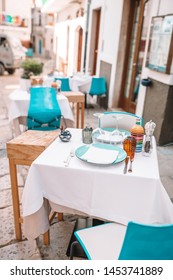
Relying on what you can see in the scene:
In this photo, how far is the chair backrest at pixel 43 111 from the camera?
9.47ft

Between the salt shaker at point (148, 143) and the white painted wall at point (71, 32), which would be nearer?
the salt shaker at point (148, 143)

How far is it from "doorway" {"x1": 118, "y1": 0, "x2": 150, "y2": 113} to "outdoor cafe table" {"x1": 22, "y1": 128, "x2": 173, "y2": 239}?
3.56 meters

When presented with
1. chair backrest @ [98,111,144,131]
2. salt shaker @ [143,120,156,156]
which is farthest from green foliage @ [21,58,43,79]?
salt shaker @ [143,120,156,156]

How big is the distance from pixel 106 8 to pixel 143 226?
605cm

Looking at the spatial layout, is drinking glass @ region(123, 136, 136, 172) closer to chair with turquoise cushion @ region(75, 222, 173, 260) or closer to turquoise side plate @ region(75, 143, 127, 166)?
turquoise side plate @ region(75, 143, 127, 166)

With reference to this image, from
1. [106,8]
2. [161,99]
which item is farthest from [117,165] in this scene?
[106,8]

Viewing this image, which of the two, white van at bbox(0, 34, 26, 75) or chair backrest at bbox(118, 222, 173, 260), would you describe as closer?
chair backrest at bbox(118, 222, 173, 260)

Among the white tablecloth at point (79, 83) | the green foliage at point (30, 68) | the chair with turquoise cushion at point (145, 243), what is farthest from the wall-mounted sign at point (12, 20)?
the chair with turquoise cushion at point (145, 243)

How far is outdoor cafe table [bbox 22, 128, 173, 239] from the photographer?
4.57 ft

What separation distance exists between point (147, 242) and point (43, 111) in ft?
7.12

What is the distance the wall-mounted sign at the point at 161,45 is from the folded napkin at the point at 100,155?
89.6 inches

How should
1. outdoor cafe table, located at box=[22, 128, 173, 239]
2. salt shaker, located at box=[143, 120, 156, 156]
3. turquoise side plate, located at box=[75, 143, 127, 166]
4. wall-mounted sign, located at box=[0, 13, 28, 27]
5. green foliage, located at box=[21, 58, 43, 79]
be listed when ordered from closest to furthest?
outdoor cafe table, located at box=[22, 128, 173, 239] < turquoise side plate, located at box=[75, 143, 127, 166] < salt shaker, located at box=[143, 120, 156, 156] < green foliage, located at box=[21, 58, 43, 79] < wall-mounted sign, located at box=[0, 13, 28, 27]

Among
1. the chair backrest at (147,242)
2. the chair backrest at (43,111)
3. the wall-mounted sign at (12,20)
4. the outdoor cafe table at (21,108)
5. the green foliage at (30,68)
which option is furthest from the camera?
the wall-mounted sign at (12,20)

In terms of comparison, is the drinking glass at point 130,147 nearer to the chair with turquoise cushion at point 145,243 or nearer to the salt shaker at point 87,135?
the salt shaker at point 87,135
